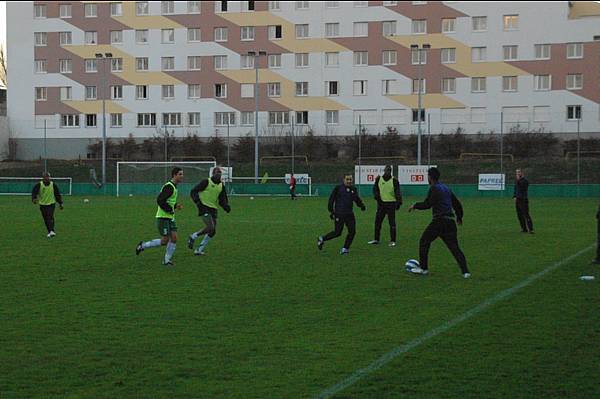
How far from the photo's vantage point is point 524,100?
7181 centimetres

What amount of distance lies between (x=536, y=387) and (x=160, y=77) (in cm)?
7311

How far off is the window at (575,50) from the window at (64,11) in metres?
42.3

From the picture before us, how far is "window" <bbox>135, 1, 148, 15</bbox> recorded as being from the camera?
7888 centimetres

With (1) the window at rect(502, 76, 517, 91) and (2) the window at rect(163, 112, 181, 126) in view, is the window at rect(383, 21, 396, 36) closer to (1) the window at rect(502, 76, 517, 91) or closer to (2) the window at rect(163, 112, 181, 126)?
(1) the window at rect(502, 76, 517, 91)

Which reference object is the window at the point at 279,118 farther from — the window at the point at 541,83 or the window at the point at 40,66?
the window at the point at 40,66

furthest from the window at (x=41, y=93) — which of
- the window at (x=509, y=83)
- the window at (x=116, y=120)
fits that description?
the window at (x=509, y=83)

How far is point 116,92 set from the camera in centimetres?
7944

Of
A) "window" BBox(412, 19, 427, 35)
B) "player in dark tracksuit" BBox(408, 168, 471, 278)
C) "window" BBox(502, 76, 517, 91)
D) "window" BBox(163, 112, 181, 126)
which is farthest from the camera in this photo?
"window" BBox(163, 112, 181, 126)

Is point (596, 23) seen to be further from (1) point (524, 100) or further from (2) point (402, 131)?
(2) point (402, 131)

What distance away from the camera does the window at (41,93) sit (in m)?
79.9

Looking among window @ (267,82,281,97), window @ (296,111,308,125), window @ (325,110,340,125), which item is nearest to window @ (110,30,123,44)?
window @ (267,82,281,97)

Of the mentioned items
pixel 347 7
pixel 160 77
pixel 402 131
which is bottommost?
pixel 402 131

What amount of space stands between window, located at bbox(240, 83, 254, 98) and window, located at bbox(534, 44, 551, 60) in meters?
23.4

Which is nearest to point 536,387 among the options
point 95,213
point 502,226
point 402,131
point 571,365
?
point 571,365
